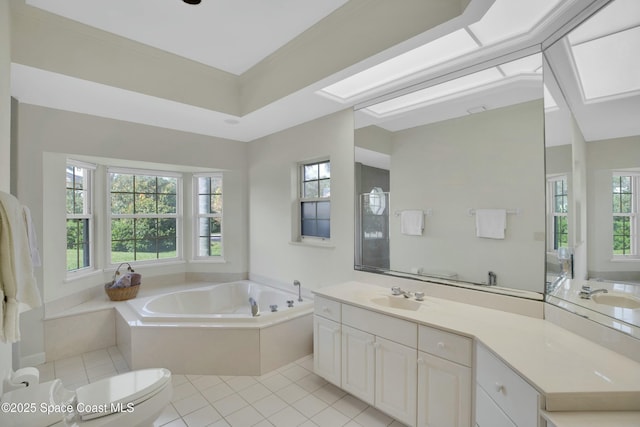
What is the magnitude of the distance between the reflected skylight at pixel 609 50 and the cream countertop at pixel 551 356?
1.18m

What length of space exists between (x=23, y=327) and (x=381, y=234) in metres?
3.35

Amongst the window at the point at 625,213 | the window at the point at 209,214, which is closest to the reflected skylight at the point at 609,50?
the window at the point at 625,213

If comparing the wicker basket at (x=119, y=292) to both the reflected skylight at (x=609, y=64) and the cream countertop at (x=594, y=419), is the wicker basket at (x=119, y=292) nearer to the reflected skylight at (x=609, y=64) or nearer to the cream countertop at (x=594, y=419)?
the cream countertop at (x=594, y=419)

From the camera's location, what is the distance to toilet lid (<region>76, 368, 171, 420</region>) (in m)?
1.45

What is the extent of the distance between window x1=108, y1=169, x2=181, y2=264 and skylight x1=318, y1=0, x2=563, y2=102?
2806 mm

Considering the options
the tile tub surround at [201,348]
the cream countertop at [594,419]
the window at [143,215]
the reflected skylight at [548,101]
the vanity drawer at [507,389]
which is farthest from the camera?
the window at [143,215]

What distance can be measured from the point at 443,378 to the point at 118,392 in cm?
182

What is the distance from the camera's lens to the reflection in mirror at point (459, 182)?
5.94 feet

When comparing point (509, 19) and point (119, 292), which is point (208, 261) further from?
point (509, 19)

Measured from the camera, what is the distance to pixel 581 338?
4.71ft

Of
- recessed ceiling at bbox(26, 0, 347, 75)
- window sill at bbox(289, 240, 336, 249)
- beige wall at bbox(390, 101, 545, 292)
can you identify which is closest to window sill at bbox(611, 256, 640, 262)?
beige wall at bbox(390, 101, 545, 292)

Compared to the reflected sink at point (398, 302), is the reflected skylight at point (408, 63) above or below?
above

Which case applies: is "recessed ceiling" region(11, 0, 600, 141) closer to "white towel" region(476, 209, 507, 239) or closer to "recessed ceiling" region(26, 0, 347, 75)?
"recessed ceiling" region(26, 0, 347, 75)

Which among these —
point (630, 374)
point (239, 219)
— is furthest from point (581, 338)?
point (239, 219)
